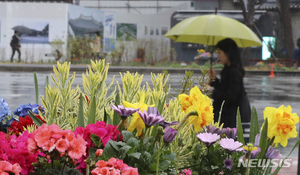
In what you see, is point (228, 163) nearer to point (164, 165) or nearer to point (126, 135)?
point (164, 165)

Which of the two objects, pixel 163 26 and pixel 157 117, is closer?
pixel 157 117

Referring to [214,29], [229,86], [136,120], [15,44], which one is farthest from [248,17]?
[136,120]

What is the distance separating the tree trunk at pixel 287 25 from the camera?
78.0 feet

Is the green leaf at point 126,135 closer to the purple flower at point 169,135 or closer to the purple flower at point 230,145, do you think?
the purple flower at point 169,135

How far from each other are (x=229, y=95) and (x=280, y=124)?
7.15ft

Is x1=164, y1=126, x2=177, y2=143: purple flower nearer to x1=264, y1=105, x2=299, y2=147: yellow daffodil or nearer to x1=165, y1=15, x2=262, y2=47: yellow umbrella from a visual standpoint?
x1=264, y1=105, x2=299, y2=147: yellow daffodil

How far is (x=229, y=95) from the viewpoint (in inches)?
141

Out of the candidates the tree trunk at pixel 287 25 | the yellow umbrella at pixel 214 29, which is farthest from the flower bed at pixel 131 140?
the tree trunk at pixel 287 25

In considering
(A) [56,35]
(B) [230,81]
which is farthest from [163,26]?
(B) [230,81]

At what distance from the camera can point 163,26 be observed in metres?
27.2

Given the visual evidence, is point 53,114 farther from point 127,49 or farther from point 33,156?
point 127,49

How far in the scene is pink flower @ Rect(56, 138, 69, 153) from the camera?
1032 mm

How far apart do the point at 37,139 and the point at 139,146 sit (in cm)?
36

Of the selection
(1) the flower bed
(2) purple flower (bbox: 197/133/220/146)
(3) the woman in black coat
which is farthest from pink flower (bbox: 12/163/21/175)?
(3) the woman in black coat
